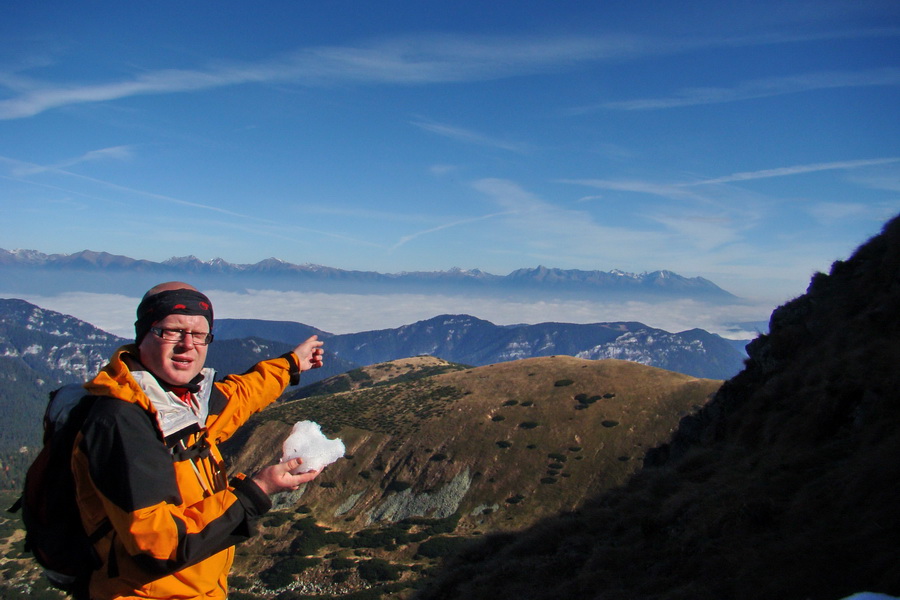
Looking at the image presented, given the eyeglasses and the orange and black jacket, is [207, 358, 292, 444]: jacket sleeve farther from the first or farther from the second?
the eyeglasses

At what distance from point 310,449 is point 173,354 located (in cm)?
129

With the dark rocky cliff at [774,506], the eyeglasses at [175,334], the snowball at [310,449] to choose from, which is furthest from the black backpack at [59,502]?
the dark rocky cliff at [774,506]

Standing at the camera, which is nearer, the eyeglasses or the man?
the man

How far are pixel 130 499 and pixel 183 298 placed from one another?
5.16 ft

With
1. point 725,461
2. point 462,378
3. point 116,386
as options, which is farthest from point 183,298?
point 462,378

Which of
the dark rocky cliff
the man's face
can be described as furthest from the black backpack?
the dark rocky cliff

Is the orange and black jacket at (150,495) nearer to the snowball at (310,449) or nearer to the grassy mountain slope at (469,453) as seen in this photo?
the snowball at (310,449)

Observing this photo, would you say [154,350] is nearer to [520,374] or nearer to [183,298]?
[183,298]

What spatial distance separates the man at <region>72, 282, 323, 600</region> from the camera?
3369mm

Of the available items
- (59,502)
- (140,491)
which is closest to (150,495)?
(140,491)

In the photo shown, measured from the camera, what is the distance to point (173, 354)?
4.13 m

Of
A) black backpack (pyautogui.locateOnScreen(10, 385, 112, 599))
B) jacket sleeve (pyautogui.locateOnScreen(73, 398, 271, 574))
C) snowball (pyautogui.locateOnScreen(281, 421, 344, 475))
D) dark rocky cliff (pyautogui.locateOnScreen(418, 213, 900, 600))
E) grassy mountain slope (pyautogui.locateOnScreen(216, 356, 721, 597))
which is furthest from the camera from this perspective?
grassy mountain slope (pyautogui.locateOnScreen(216, 356, 721, 597))

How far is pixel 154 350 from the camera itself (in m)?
4.10

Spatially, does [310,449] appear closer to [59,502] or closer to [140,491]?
[140,491]
